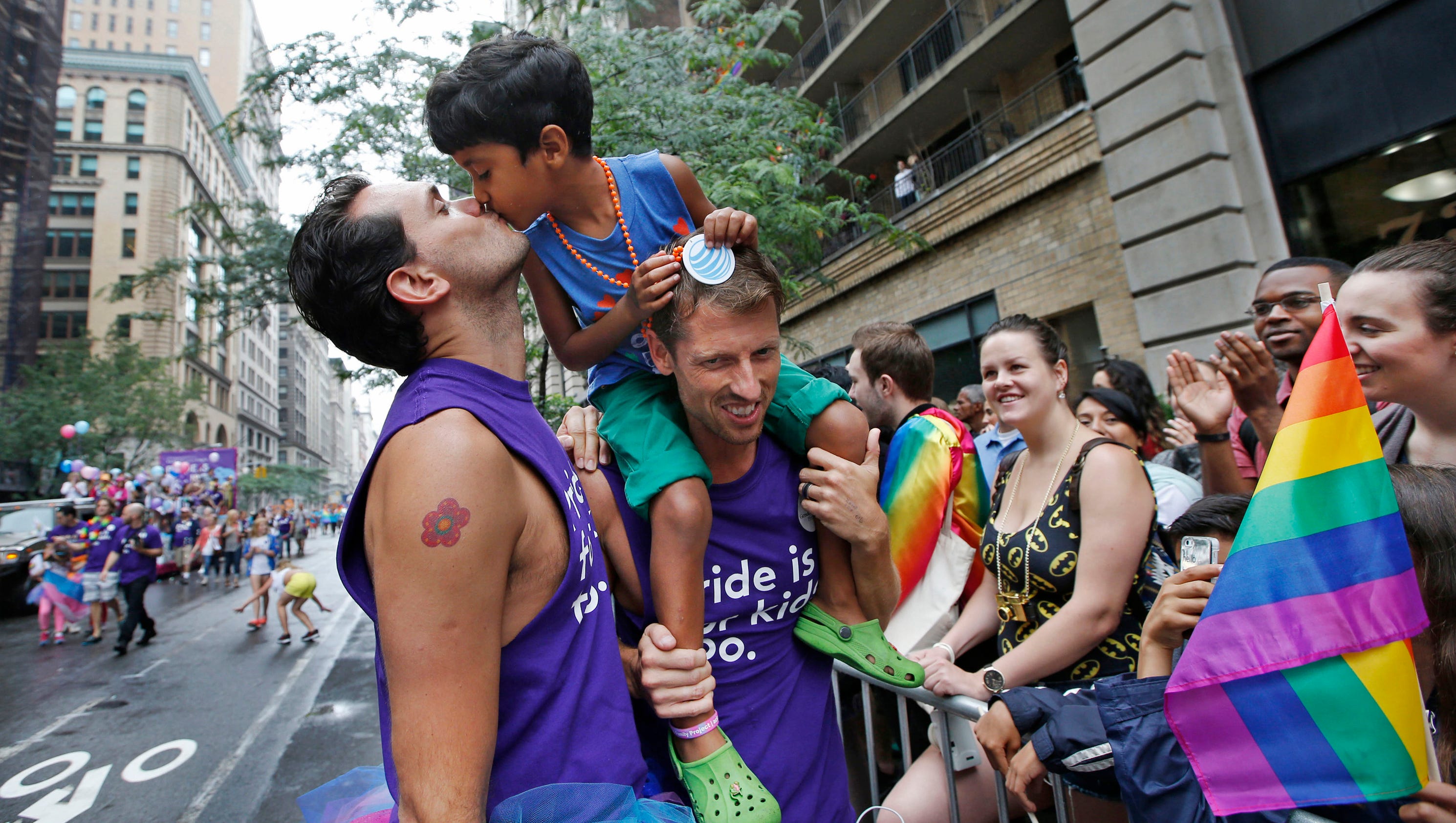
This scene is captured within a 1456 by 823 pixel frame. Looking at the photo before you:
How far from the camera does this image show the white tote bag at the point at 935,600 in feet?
10.6

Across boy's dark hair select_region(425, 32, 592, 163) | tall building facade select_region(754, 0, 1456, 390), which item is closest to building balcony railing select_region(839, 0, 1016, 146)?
tall building facade select_region(754, 0, 1456, 390)

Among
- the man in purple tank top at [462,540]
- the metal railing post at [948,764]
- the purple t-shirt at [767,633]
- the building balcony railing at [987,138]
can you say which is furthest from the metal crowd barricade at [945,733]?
the building balcony railing at [987,138]

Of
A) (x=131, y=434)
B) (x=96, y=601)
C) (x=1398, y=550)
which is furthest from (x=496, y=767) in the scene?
(x=131, y=434)

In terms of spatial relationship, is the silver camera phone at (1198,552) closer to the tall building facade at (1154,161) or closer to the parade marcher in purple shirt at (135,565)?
the tall building facade at (1154,161)

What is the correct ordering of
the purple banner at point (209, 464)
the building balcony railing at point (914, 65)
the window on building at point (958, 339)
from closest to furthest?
the window on building at point (958, 339), the building balcony railing at point (914, 65), the purple banner at point (209, 464)

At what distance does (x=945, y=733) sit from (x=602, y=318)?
1.86 metres

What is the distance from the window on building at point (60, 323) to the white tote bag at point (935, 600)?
70.0 metres

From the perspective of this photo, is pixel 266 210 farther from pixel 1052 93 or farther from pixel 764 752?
pixel 1052 93

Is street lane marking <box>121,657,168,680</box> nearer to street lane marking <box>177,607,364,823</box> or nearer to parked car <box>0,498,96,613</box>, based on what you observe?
street lane marking <box>177,607,364,823</box>

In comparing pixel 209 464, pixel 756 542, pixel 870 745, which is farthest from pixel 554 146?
pixel 209 464

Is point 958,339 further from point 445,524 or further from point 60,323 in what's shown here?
point 60,323

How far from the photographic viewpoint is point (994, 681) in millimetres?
2414

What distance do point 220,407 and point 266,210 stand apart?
7203 cm

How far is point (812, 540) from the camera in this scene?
6.89 ft
